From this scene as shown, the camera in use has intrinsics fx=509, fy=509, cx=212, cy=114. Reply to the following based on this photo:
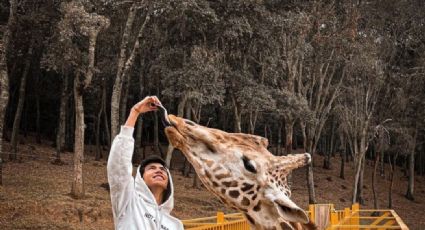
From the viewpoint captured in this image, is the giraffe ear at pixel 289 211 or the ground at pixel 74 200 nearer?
the giraffe ear at pixel 289 211

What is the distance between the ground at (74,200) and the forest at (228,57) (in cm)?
71

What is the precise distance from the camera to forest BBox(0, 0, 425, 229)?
16.7 meters

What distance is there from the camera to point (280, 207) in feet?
7.91

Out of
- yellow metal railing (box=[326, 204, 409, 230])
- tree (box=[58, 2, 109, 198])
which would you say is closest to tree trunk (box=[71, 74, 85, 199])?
tree (box=[58, 2, 109, 198])

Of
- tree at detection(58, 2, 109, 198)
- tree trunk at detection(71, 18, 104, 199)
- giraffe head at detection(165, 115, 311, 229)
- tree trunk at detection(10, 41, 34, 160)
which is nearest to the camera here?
giraffe head at detection(165, 115, 311, 229)

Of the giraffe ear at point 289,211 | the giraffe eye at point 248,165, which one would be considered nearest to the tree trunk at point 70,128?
the giraffe eye at point 248,165

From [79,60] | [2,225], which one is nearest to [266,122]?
[79,60]

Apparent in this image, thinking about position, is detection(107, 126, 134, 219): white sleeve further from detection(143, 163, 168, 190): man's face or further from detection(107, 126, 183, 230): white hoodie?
detection(143, 163, 168, 190): man's face

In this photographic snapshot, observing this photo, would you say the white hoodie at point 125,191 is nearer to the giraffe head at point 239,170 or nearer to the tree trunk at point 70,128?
the giraffe head at point 239,170

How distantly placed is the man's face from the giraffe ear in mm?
768

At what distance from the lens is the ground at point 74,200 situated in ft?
49.8

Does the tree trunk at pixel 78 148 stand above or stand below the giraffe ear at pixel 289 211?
below

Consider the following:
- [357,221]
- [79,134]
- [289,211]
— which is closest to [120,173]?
[289,211]

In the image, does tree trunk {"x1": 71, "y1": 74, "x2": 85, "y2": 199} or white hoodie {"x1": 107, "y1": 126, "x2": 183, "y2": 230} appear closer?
white hoodie {"x1": 107, "y1": 126, "x2": 183, "y2": 230}
